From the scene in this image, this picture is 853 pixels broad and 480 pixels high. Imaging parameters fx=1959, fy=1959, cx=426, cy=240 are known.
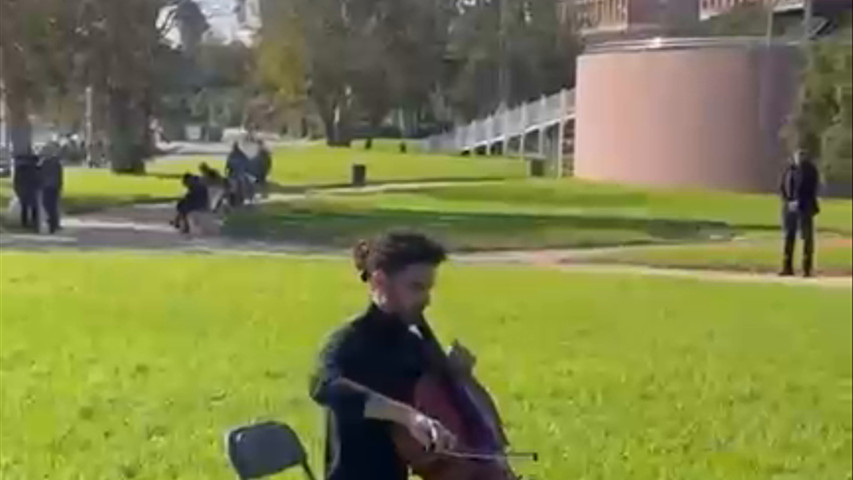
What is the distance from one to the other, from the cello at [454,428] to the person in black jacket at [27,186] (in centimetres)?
432

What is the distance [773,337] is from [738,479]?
436 centimetres

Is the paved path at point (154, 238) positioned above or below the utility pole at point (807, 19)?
below

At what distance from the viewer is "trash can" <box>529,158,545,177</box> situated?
10.2m

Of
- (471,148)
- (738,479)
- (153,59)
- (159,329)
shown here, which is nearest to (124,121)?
(153,59)

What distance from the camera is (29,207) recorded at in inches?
→ 384

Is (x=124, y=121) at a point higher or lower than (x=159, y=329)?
higher

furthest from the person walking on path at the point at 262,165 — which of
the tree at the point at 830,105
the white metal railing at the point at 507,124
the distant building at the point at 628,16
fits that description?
the tree at the point at 830,105

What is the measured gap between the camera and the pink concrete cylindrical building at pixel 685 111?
25.3 feet

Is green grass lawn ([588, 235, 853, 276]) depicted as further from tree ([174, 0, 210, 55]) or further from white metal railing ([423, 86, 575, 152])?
tree ([174, 0, 210, 55])

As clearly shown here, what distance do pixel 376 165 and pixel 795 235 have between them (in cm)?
272

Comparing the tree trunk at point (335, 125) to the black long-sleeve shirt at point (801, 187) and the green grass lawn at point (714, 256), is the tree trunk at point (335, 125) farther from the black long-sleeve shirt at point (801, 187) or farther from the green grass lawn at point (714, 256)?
the green grass lawn at point (714, 256)

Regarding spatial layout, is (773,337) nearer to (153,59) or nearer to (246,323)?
(246,323)

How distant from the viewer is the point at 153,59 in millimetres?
8531

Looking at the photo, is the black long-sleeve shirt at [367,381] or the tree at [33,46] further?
the tree at [33,46]
